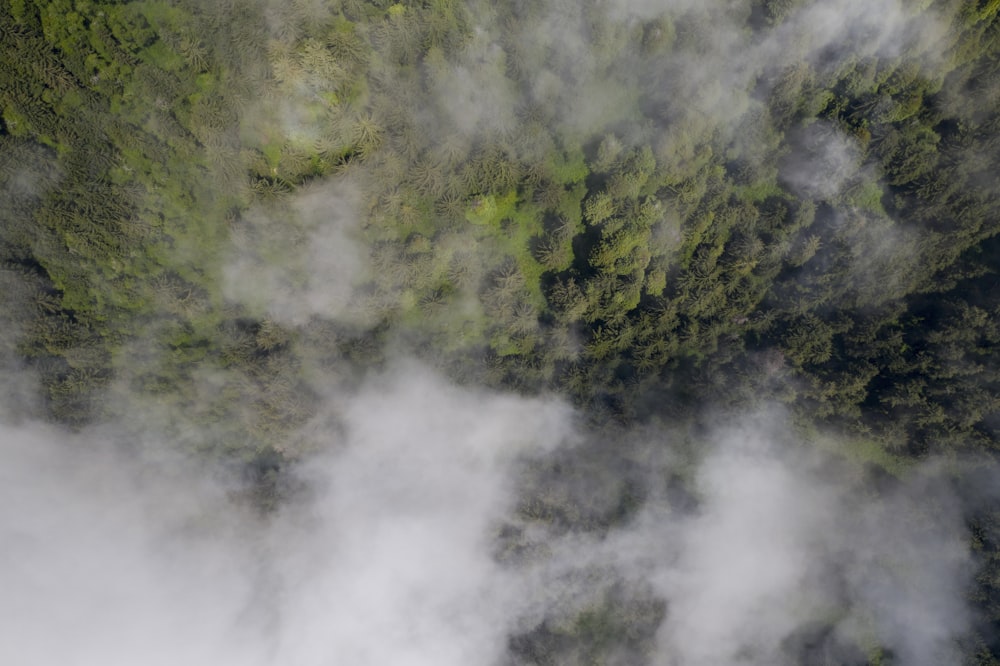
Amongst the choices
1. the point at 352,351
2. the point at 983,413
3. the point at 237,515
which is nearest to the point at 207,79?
the point at 352,351

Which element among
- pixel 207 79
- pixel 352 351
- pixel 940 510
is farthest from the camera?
pixel 940 510

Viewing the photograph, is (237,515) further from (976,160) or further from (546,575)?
(976,160)

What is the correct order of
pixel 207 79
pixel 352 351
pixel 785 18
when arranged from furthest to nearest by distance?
1. pixel 352 351
2. pixel 785 18
3. pixel 207 79

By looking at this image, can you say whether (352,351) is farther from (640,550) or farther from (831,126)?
(831,126)

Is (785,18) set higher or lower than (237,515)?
higher

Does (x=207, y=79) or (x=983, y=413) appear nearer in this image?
(x=207, y=79)

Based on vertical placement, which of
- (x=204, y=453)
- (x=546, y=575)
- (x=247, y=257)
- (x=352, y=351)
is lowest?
(x=546, y=575)
